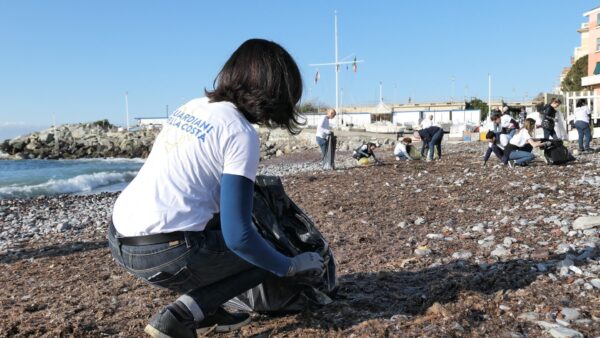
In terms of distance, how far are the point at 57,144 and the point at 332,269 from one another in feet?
201

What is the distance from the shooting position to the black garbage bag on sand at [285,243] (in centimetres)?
288

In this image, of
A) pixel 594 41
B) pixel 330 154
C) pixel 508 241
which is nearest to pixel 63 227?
pixel 508 241

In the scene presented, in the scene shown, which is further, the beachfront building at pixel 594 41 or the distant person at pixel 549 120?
the beachfront building at pixel 594 41

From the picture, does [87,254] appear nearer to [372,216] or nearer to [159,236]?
[372,216]

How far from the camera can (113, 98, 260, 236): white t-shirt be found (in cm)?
230

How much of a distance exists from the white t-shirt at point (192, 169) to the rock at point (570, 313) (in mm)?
1875

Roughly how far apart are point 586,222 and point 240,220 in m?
3.85

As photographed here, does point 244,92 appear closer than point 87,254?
Yes

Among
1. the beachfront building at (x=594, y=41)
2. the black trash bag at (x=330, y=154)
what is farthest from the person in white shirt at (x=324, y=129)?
the beachfront building at (x=594, y=41)

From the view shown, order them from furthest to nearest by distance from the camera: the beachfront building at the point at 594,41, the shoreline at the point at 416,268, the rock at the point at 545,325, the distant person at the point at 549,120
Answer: the beachfront building at the point at 594,41 < the distant person at the point at 549,120 < the shoreline at the point at 416,268 < the rock at the point at 545,325

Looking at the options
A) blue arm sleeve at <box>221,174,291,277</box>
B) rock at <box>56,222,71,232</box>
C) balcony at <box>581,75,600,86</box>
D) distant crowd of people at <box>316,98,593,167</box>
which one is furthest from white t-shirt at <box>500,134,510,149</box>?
balcony at <box>581,75,600,86</box>

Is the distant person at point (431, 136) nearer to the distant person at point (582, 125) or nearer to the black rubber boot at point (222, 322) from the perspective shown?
the distant person at point (582, 125)

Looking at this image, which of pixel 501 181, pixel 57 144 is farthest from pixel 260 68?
pixel 57 144

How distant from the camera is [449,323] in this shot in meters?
2.85
